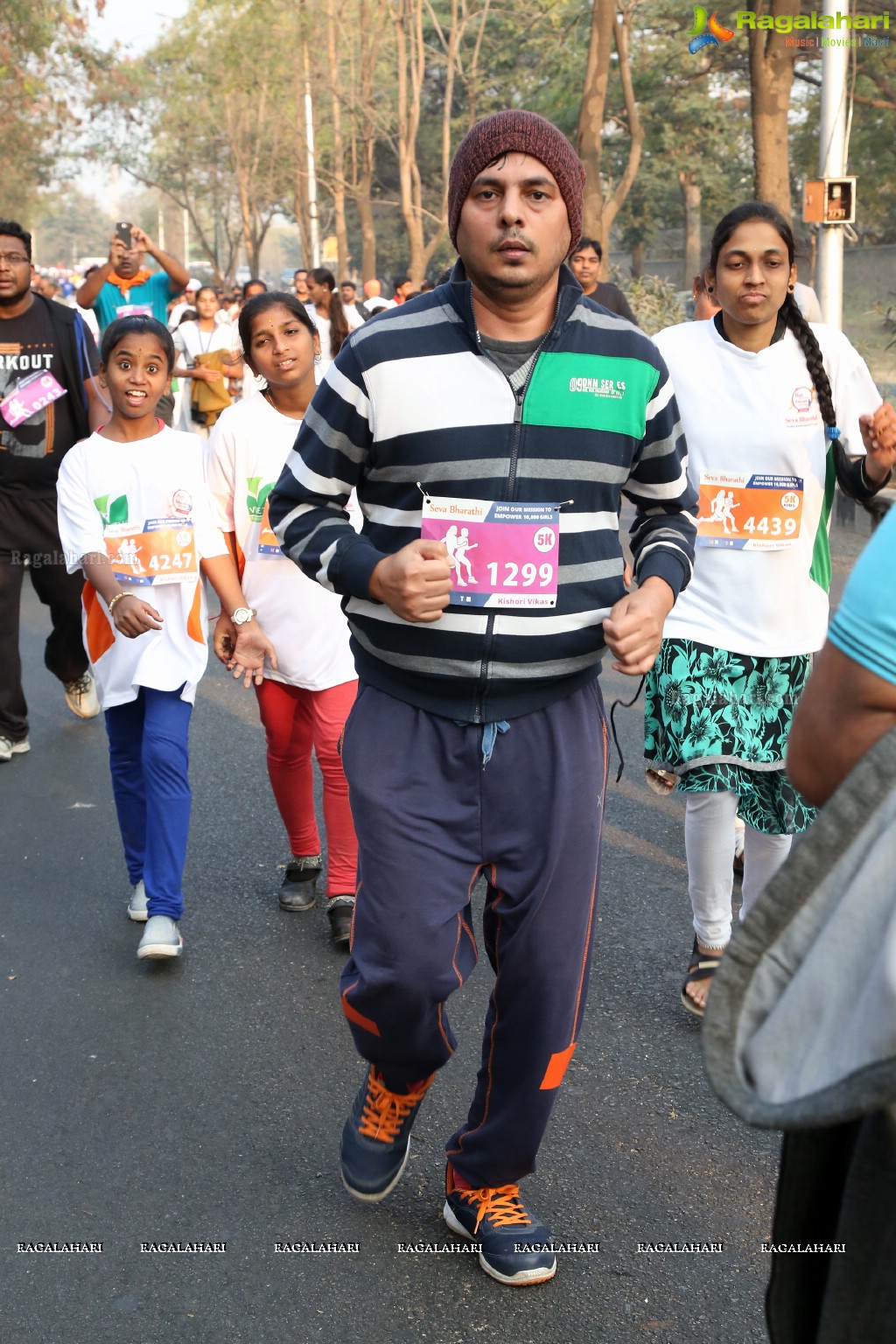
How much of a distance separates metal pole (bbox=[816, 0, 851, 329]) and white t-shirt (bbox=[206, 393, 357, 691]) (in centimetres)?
868

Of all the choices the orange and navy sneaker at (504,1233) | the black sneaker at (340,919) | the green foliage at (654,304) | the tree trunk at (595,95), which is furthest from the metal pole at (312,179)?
the orange and navy sneaker at (504,1233)

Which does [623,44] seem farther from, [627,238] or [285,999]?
[627,238]

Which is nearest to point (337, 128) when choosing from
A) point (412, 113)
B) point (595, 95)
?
point (412, 113)

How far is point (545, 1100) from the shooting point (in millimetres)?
2986

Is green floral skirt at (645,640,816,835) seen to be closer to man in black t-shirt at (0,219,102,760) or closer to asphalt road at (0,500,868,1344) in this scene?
asphalt road at (0,500,868,1344)

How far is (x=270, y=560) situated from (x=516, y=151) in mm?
2203

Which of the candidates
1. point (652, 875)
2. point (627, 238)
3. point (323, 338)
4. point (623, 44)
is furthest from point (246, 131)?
point (652, 875)

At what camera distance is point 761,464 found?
13.4 feet

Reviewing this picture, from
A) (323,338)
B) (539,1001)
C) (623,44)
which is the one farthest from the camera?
(623,44)

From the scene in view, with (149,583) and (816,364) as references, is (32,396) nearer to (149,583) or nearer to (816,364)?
(149,583)

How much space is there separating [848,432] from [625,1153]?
194cm

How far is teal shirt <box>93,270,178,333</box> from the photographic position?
9.12 m

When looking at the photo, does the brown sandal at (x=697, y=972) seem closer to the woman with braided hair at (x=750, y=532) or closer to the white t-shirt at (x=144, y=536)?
the woman with braided hair at (x=750, y=532)

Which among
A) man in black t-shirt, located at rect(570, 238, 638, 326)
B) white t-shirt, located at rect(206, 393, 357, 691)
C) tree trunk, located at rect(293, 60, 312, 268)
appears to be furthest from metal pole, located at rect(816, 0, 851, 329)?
tree trunk, located at rect(293, 60, 312, 268)
